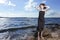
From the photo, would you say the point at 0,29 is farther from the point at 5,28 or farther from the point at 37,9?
the point at 37,9

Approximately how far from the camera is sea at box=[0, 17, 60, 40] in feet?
5.69

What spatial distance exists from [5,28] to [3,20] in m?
0.12

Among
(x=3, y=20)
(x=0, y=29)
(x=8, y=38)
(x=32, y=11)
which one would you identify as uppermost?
(x=32, y=11)

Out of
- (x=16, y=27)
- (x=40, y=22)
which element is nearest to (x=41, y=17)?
(x=40, y=22)

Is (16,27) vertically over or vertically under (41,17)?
under

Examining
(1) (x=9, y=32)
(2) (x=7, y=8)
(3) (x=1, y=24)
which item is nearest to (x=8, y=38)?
(1) (x=9, y=32)

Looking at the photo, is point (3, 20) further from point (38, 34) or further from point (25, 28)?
point (38, 34)

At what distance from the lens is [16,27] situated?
5.82ft

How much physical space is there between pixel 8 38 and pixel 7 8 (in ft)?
1.40

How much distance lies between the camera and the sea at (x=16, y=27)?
1734 mm

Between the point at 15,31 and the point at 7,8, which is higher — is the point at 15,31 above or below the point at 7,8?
below

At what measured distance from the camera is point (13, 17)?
176cm

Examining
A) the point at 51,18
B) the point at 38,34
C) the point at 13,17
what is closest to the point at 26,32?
the point at 38,34

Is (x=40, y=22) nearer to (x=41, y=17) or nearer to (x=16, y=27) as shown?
(x=41, y=17)
